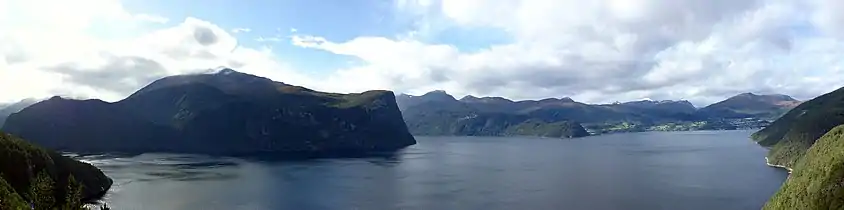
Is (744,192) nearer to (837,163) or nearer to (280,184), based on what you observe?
(837,163)

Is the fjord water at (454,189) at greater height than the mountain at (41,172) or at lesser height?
lesser

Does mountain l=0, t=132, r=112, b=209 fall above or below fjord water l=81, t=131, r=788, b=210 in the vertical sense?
above

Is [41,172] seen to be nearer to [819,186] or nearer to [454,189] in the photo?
[454,189]

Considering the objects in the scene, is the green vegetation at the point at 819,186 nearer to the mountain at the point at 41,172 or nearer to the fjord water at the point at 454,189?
the fjord water at the point at 454,189

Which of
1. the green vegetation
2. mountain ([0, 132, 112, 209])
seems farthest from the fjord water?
the green vegetation

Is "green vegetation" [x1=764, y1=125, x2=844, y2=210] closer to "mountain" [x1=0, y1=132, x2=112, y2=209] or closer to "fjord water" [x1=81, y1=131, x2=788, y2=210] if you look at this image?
"fjord water" [x1=81, y1=131, x2=788, y2=210]

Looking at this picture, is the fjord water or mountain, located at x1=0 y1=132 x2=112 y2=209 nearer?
mountain, located at x1=0 y1=132 x2=112 y2=209

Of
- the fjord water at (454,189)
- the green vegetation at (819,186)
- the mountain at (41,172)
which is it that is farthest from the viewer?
the fjord water at (454,189)

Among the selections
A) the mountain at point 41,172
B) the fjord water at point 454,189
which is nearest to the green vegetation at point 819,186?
the fjord water at point 454,189

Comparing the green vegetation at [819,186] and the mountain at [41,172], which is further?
the mountain at [41,172]
